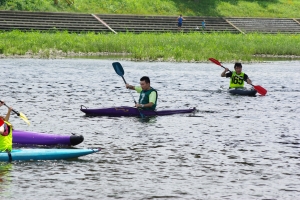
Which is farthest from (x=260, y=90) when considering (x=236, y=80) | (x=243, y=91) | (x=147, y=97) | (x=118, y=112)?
(x=118, y=112)

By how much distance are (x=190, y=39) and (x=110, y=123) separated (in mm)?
26815

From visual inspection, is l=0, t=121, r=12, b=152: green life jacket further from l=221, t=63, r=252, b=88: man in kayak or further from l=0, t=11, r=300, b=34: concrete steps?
l=0, t=11, r=300, b=34: concrete steps

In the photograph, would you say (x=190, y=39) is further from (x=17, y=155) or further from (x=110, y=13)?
(x=17, y=155)

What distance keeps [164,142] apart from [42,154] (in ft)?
11.5

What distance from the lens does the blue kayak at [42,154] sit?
1345 centimetres

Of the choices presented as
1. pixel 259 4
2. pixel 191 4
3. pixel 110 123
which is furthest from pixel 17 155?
pixel 259 4

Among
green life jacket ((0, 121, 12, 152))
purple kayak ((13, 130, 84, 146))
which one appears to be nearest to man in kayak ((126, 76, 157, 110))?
purple kayak ((13, 130, 84, 146))

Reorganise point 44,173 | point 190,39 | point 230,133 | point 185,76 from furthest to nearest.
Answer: point 190,39
point 185,76
point 230,133
point 44,173

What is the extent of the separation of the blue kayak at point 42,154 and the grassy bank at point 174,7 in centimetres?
3819

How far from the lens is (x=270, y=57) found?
4625cm

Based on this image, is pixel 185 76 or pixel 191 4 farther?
pixel 191 4

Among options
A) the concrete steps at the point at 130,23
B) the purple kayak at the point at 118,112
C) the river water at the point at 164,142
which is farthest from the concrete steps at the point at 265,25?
the purple kayak at the point at 118,112

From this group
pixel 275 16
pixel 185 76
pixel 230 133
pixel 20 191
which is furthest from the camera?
pixel 275 16

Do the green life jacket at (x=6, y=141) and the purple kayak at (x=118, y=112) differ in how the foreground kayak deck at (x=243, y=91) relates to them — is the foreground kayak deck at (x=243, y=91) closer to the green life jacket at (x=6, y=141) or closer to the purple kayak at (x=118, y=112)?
the purple kayak at (x=118, y=112)
